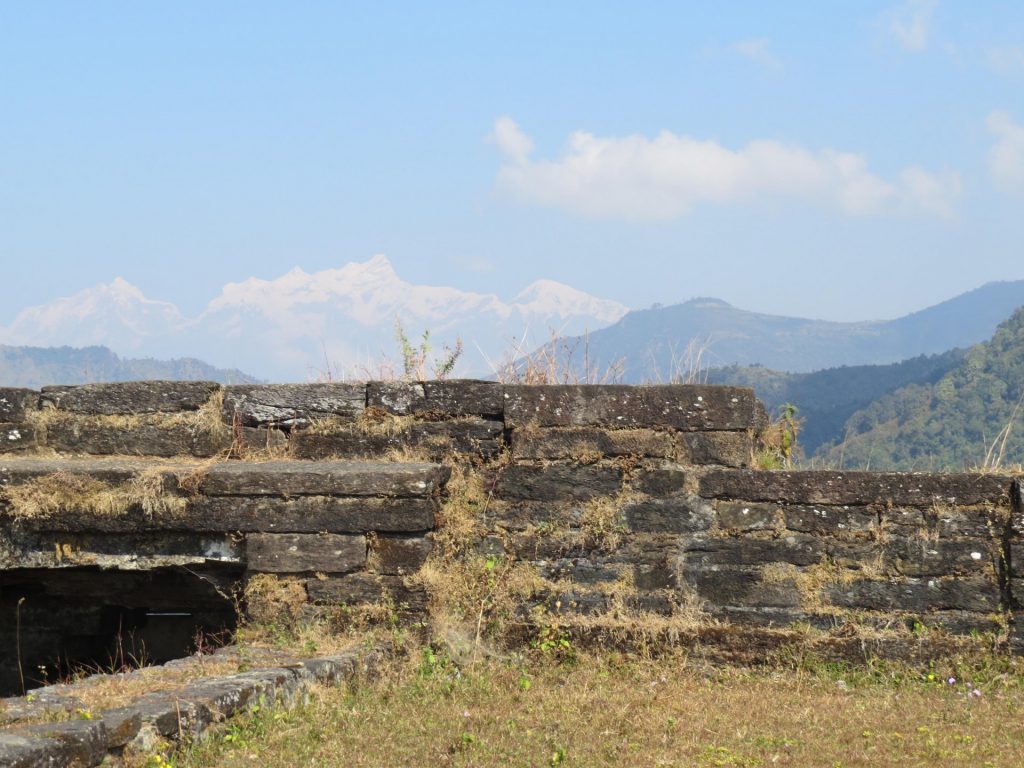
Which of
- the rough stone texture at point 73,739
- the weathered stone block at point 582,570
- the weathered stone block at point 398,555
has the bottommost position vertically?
the rough stone texture at point 73,739

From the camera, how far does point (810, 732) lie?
199 inches

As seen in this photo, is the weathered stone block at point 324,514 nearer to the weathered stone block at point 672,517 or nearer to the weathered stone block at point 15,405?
the weathered stone block at point 672,517

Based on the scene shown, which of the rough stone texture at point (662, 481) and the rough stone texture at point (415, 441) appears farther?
the rough stone texture at point (415, 441)

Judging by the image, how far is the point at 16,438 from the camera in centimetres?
723

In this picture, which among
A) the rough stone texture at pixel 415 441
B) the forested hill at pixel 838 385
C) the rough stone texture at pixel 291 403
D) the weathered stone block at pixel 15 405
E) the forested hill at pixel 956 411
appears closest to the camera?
the rough stone texture at pixel 415 441

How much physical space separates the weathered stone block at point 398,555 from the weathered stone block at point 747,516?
6.08 ft

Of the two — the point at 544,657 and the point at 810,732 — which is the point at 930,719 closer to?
the point at 810,732

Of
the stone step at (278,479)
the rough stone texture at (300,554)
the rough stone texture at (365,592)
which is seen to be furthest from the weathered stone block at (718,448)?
the rough stone texture at (300,554)

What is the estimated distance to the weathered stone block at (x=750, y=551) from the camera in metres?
6.42

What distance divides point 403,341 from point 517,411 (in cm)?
159

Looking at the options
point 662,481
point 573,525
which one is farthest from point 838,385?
point 573,525

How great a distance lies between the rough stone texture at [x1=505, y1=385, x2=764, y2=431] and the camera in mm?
6684

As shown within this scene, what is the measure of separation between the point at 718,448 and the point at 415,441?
1939 mm

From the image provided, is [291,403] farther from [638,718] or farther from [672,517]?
[638,718]
